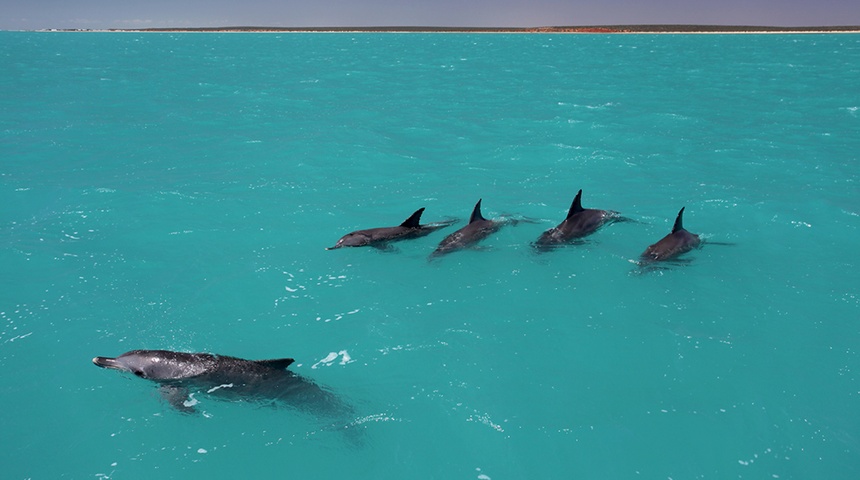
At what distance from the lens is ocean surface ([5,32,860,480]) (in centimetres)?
668

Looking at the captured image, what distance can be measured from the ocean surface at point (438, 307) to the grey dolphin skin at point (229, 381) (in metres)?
0.14

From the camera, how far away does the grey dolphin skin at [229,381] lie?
7.13 metres

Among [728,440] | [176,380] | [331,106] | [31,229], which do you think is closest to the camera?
[728,440]

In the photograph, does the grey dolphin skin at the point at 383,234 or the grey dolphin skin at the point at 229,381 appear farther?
the grey dolphin skin at the point at 383,234

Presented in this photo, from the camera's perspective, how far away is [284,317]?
931 cm

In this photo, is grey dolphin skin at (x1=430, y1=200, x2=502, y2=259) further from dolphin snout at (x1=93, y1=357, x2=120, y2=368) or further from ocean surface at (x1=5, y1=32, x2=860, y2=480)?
dolphin snout at (x1=93, y1=357, x2=120, y2=368)

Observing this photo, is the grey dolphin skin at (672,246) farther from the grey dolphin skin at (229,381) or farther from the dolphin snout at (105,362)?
the dolphin snout at (105,362)

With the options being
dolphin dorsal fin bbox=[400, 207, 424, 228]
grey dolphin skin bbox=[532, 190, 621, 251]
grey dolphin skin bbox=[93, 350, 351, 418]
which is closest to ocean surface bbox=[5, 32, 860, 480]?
grey dolphin skin bbox=[93, 350, 351, 418]

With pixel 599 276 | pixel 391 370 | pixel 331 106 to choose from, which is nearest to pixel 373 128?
pixel 331 106

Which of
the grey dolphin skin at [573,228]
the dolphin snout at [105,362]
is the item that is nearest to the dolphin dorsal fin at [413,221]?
the grey dolphin skin at [573,228]

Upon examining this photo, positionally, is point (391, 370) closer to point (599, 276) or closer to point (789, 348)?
point (599, 276)

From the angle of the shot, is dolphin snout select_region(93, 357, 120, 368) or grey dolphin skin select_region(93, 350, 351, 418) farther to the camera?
dolphin snout select_region(93, 357, 120, 368)

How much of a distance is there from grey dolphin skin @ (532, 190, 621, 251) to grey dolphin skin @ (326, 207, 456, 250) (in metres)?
2.38

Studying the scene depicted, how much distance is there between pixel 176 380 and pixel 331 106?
2426 cm
